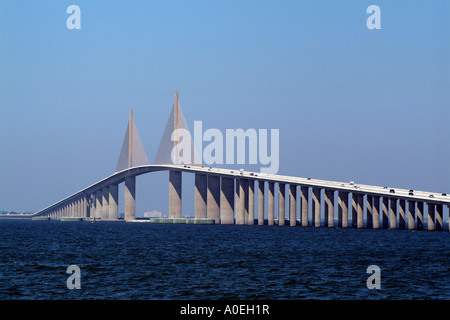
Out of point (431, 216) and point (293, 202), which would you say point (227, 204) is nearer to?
point (293, 202)

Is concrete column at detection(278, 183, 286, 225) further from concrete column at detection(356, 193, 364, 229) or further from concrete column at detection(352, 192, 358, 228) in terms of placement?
concrete column at detection(356, 193, 364, 229)

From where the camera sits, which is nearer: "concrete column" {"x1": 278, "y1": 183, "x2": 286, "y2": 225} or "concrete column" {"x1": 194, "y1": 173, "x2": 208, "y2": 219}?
"concrete column" {"x1": 278, "y1": 183, "x2": 286, "y2": 225}

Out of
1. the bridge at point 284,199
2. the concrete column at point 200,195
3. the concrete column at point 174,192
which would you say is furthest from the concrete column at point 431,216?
the concrete column at point 174,192

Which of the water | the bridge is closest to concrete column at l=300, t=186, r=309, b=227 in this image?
the bridge

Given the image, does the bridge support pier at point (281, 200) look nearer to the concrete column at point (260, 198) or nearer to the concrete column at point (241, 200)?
the concrete column at point (260, 198)

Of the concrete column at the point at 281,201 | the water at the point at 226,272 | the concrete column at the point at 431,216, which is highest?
the concrete column at the point at 281,201
